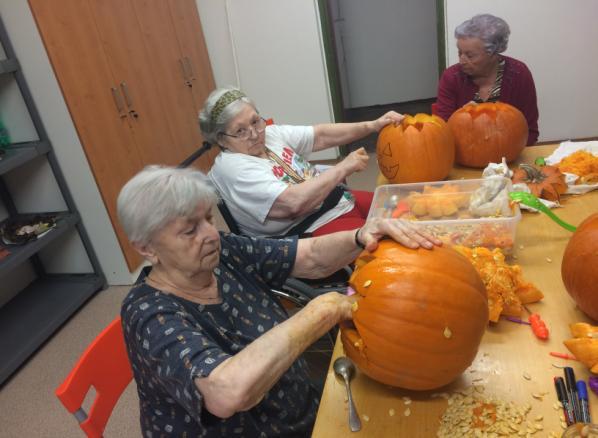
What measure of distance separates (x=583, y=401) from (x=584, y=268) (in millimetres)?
279

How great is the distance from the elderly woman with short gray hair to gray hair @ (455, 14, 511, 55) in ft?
4.59

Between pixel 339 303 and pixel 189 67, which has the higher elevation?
pixel 189 67

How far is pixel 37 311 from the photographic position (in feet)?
9.41

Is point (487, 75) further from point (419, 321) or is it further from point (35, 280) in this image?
point (35, 280)

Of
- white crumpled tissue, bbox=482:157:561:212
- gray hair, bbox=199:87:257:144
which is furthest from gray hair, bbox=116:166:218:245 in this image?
white crumpled tissue, bbox=482:157:561:212

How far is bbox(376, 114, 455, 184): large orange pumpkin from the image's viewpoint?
1.66 m

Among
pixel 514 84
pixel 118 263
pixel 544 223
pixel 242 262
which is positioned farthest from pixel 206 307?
pixel 118 263

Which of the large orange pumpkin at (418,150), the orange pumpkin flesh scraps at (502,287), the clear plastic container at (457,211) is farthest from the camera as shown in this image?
the large orange pumpkin at (418,150)

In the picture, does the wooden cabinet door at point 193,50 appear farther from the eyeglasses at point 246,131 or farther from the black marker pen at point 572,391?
the black marker pen at point 572,391

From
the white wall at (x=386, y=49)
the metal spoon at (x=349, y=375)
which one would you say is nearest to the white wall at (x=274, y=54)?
the white wall at (x=386, y=49)

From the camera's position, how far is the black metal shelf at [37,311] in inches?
99.3

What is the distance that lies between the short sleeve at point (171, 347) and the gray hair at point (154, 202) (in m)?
0.16

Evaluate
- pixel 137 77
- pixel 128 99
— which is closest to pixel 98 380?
pixel 128 99

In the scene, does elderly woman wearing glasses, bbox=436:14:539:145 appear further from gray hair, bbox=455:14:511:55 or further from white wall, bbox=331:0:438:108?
white wall, bbox=331:0:438:108
